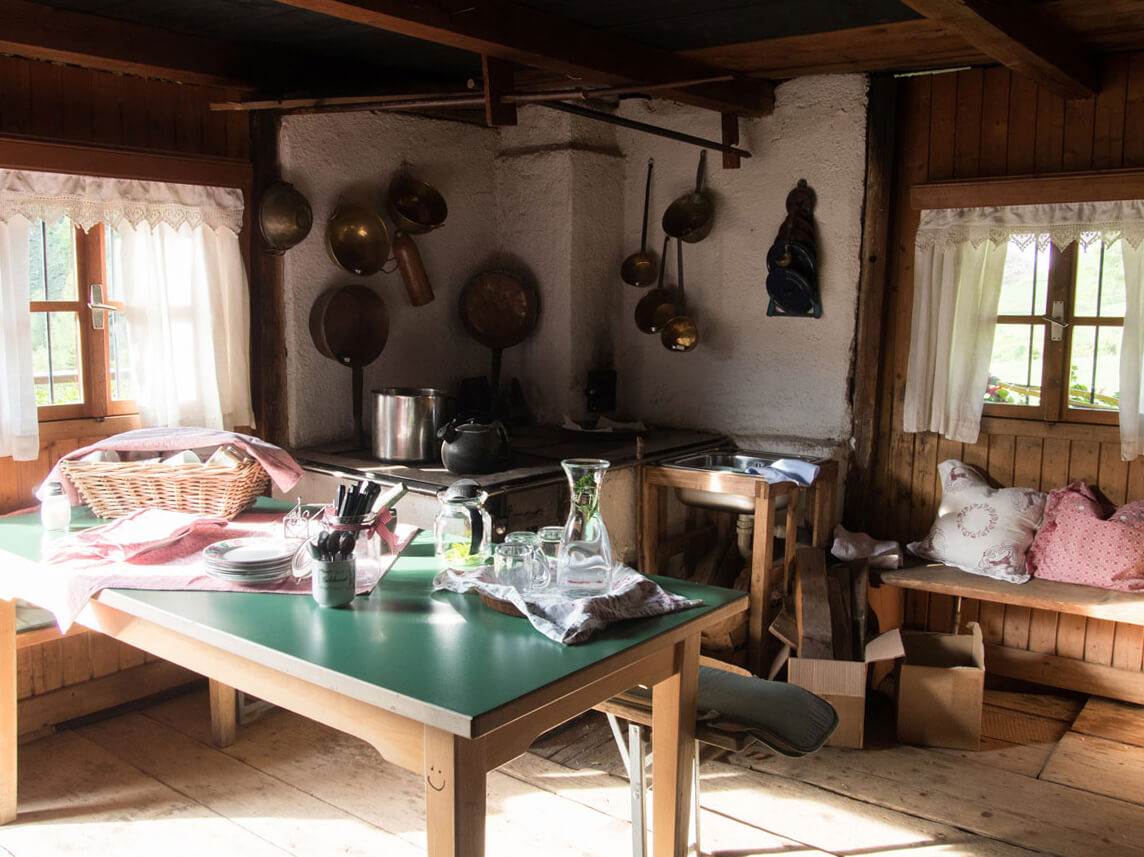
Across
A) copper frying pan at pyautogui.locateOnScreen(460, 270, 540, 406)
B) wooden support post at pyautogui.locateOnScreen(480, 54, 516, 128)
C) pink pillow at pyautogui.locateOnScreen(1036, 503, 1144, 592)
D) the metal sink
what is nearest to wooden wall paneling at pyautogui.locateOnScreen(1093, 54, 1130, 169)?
pink pillow at pyautogui.locateOnScreen(1036, 503, 1144, 592)

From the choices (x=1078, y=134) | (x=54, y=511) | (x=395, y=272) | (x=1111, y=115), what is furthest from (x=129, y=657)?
(x=1111, y=115)

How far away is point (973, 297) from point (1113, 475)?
2.92 ft

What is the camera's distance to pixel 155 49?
11.5ft

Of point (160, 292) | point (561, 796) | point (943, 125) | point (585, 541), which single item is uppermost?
point (943, 125)

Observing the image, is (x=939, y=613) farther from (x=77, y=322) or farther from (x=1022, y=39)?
(x=77, y=322)

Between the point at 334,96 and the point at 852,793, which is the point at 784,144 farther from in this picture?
the point at 852,793

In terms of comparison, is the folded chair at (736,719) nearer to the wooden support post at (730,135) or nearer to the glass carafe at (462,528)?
the glass carafe at (462,528)

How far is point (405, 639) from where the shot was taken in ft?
6.87

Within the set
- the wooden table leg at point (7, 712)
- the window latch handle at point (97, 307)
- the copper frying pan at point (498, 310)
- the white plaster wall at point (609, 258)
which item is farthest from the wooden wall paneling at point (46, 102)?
the copper frying pan at point (498, 310)

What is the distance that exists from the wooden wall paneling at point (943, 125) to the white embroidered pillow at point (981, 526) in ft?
4.05

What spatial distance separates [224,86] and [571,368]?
1.96 metres

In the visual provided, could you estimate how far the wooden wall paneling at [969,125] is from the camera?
413 centimetres

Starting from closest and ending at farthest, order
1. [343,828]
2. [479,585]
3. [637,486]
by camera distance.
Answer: [479,585] → [343,828] → [637,486]

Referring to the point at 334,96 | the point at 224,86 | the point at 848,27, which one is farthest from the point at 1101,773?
the point at 224,86
